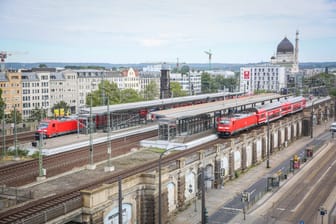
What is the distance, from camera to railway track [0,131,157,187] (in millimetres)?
41094

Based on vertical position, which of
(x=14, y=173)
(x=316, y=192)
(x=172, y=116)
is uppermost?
(x=172, y=116)

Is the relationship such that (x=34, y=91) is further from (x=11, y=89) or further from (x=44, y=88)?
(x=11, y=89)

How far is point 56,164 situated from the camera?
47.2m

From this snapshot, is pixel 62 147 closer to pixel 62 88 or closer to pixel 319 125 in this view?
pixel 319 125

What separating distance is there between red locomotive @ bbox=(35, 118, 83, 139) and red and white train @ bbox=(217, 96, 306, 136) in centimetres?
2252

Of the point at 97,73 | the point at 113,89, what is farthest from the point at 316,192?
the point at 97,73

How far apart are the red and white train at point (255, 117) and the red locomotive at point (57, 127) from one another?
2252cm

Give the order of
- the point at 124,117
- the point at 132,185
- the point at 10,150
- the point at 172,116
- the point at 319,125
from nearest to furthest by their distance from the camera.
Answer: the point at 132,185 → the point at 10,150 → the point at 172,116 → the point at 124,117 → the point at 319,125

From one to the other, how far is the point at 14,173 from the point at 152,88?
366 ft

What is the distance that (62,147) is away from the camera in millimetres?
55062

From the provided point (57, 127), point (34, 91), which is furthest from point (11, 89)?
point (57, 127)

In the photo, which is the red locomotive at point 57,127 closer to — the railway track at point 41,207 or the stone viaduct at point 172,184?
the stone viaduct at point 172,184

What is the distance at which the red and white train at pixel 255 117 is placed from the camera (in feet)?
221

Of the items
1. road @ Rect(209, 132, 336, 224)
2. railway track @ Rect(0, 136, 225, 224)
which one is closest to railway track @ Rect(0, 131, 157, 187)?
railway track @ Rect(0, 136, 225, 224)
